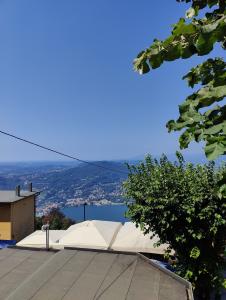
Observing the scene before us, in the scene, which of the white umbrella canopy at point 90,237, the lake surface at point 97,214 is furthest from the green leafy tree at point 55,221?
the white umbrella canopy at point 90,237

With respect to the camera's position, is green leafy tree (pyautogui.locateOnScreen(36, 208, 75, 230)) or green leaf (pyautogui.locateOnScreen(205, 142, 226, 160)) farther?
green leafy tree (pyautogui.locateOnScreen(36, 208, 75, 230))

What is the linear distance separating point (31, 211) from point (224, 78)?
34.0 metres

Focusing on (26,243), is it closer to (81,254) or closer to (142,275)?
(81,254)

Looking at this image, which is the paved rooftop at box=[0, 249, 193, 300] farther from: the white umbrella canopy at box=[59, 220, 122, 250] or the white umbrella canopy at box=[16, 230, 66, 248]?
the white umbrella canopy at box=[16, 230, 66, 248]

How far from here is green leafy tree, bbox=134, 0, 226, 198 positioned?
6.17 feet

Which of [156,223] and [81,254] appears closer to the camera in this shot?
[81,254]

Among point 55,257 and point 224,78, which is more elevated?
point 224,78

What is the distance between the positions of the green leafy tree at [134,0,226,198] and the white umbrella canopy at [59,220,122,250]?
53.3 feet

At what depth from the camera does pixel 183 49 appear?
2.12 metres

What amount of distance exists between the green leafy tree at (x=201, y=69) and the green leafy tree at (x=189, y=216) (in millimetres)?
11145

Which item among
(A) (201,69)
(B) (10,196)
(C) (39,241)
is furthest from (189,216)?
(B) (10,196)

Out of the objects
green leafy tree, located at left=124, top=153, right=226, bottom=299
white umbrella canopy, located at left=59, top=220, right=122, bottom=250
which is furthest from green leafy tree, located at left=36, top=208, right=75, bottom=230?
green leafy tree, located at left=124, top=153, right=226, bottom=299

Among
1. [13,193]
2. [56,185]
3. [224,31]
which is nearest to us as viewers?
[224,31]

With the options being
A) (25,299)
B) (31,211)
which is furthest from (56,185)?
(25,299)
